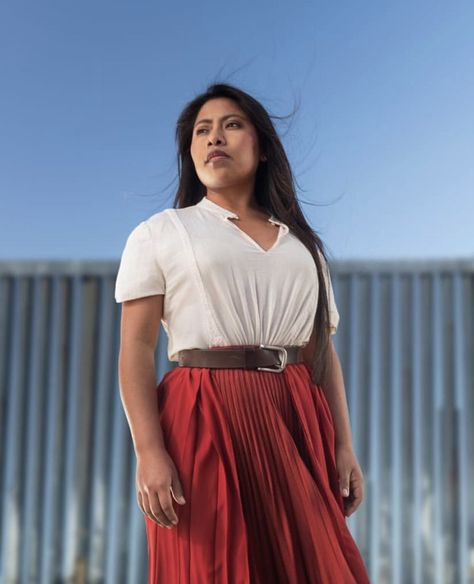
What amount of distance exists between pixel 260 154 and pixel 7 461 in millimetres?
3575

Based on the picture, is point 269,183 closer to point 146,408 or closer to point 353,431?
point 146,408

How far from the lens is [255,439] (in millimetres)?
1366

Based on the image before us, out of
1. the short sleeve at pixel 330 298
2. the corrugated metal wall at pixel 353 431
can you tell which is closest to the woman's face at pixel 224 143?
the short sleeve at pixel 330 298

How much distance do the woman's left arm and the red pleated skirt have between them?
4.7 inches

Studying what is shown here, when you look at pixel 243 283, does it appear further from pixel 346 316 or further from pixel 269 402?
pixel 346 316

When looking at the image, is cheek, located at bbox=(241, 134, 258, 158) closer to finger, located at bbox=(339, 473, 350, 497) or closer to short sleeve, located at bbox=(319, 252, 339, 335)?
short sleeve, located at bbox=(319, 252, 339, 335)

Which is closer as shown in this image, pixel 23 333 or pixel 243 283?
pixel 243 283

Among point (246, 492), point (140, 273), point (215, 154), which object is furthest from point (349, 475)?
point (215, 154)

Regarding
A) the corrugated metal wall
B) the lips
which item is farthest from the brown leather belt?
the corrugated metal wall

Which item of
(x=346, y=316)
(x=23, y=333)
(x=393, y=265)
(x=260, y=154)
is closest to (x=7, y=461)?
(x=23, y=333)

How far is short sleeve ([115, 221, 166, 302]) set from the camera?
1.43 metres

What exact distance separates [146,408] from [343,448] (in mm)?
399

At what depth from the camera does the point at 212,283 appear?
142 centimetres

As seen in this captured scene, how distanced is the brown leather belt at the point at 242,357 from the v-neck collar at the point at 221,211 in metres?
0.25
